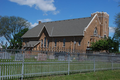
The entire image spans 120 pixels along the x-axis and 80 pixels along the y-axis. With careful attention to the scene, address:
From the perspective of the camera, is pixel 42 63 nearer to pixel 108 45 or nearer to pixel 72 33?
pixel 108 45

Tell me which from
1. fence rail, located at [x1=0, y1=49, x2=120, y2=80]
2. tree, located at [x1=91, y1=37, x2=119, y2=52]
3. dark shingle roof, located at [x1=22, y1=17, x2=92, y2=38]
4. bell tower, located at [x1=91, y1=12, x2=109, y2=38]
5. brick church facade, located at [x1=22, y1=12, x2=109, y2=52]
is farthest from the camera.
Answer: bell tower, located at [x1=91, y1=12, x2=109, y2=38]

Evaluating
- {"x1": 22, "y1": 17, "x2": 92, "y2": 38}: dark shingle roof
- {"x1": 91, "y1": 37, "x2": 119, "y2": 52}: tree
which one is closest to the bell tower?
{"x1": 22, "y1": 17, "x2": 92, "y2": 38}: dark shingle roof

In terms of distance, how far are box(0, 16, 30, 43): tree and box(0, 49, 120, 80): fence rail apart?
193ft

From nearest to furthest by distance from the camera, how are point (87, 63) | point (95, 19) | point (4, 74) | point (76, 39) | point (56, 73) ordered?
→ point (4, 74) → point (56, 73) → point (87, 63) → point (76, 39) → point (95, 19)

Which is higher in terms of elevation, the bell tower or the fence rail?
the bell tower

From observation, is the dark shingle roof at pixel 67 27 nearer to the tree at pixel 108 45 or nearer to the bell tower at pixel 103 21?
the tree at pixel 108 45

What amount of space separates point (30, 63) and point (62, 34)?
3723 centimetres

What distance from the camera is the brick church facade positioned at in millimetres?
43884

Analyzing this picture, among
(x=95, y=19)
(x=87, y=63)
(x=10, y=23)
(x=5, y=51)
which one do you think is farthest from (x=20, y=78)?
(x=10, y=23)

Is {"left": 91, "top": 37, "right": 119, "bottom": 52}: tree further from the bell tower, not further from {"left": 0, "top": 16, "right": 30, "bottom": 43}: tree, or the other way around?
{"left": 0, "top": 16, "right": 30, "bottom": 43}: tree

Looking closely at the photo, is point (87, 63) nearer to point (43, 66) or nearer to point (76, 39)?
point (43, 66)

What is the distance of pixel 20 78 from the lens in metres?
9.84

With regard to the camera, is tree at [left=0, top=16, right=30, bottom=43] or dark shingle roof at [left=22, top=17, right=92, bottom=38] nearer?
dark shingle roof at [left=22, top=17, right=92, bottom=38]

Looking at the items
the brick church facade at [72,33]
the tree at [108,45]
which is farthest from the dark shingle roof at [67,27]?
the tree at [108,45]
